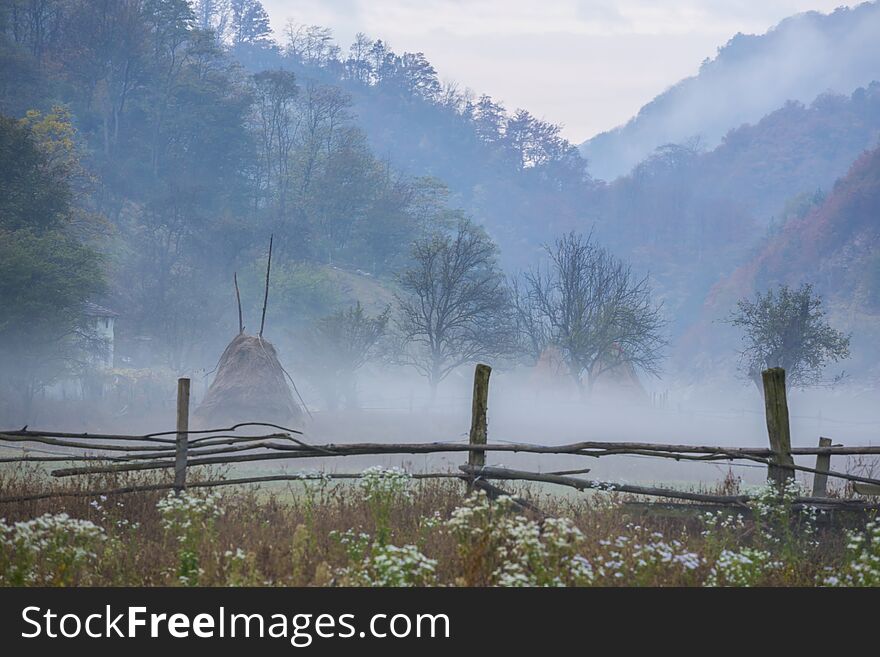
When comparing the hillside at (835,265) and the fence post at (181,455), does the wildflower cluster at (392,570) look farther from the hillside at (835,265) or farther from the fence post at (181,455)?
the hillside at (835,265)

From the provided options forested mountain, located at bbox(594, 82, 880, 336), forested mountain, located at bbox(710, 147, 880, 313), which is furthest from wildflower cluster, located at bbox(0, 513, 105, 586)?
forested mountain, located at bbox(594, 82, 880, 336)

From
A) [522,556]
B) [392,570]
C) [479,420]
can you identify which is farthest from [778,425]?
[392,570]

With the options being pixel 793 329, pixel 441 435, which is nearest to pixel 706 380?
pixel 793 329

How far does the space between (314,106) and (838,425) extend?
257 ft

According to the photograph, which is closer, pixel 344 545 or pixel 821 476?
pixel 344 545

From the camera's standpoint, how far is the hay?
83.8 ft

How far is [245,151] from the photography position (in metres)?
90.2

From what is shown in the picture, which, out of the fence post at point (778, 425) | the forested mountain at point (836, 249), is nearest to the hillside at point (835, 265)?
the forested mountain at point (836, 249)

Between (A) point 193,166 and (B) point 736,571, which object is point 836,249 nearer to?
(A) point 193,166

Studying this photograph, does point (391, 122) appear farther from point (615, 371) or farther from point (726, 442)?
point (726, 442)

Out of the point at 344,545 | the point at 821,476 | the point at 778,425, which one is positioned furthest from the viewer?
the point at 821,476

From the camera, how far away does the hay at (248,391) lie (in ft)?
83.8

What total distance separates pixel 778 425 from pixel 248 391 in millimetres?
17416

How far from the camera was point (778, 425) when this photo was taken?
10328 mm
